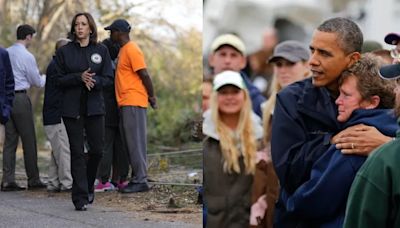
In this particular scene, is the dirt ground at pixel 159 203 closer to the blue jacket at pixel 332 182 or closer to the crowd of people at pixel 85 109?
the crowd of people at pixel 85 109

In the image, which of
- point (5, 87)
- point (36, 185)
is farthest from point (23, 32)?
point (36, 185)

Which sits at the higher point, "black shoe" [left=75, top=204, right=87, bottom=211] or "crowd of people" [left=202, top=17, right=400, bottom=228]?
"crowd of people" [left=202, top=17, right=400, bottom=228]

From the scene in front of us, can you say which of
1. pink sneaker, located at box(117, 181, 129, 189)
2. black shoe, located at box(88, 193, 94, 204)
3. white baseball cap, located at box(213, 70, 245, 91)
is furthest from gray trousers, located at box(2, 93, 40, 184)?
white baseball cap, located at box(213, 70, 245, 91)

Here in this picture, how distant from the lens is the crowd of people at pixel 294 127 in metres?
3.43

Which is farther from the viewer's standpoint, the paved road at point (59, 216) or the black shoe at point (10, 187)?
the black shoe at point (10, 187)

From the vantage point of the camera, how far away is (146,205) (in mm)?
7652

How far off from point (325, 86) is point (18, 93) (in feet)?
19.9

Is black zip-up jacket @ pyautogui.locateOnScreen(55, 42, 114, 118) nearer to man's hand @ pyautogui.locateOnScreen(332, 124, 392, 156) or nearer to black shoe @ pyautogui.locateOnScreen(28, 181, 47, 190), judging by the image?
black shoe @ pyautogui.locateOnScreen(28, 181, 47, 190)

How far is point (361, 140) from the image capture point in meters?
3.38

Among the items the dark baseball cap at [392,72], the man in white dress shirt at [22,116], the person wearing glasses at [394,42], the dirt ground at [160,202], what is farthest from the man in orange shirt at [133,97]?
the dark baseball cap at [392,72]

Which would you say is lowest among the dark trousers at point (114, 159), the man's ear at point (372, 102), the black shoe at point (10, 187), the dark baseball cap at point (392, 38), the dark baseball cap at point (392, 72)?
the black shoe at point (10, 187)

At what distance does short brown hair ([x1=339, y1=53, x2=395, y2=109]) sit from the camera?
350cm

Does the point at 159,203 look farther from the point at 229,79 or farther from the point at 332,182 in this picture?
the point at 332,182

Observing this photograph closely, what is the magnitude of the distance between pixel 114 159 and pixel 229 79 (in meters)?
5.47
